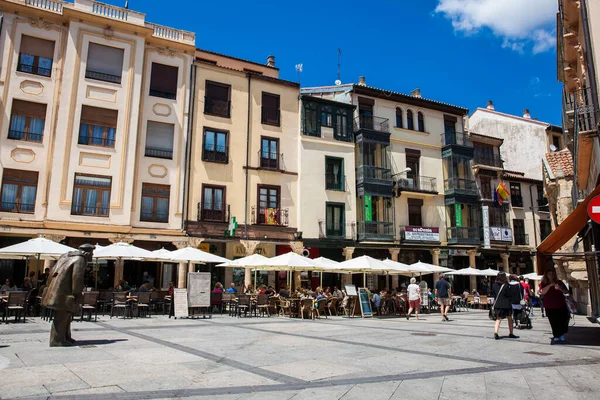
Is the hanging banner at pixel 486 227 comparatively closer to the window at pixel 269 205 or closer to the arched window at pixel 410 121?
the arched window at pixel 410 121

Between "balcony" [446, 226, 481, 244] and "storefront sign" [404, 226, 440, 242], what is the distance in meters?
1.18

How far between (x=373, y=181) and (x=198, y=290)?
52.9ft

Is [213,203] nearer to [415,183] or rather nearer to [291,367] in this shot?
[415,183]

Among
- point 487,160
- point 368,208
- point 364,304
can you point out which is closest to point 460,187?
point 487,160

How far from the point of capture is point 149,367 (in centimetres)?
659

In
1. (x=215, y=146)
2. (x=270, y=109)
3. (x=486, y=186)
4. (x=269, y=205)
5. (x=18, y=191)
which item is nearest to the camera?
(x=18, y=191)

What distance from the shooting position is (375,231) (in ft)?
96.2

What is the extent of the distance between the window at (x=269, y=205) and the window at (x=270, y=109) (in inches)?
161

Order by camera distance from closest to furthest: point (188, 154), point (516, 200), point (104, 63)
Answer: point (104, 63) < point (188, 154) < point (516, 200)

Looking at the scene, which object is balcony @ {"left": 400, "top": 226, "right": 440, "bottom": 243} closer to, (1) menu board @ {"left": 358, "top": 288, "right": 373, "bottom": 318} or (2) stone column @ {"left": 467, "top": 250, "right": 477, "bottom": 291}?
(2) stone column @ {"left": 467, "top": 250, "right": 477, "bottom": 291}

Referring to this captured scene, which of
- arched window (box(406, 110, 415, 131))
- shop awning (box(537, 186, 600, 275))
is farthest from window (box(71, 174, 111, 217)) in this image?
arched window (box(406, 110, 415, 131))

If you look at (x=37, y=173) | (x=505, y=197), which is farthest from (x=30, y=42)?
(x=505, y=197)

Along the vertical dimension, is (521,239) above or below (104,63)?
below

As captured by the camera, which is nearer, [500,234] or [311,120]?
[311,120]
